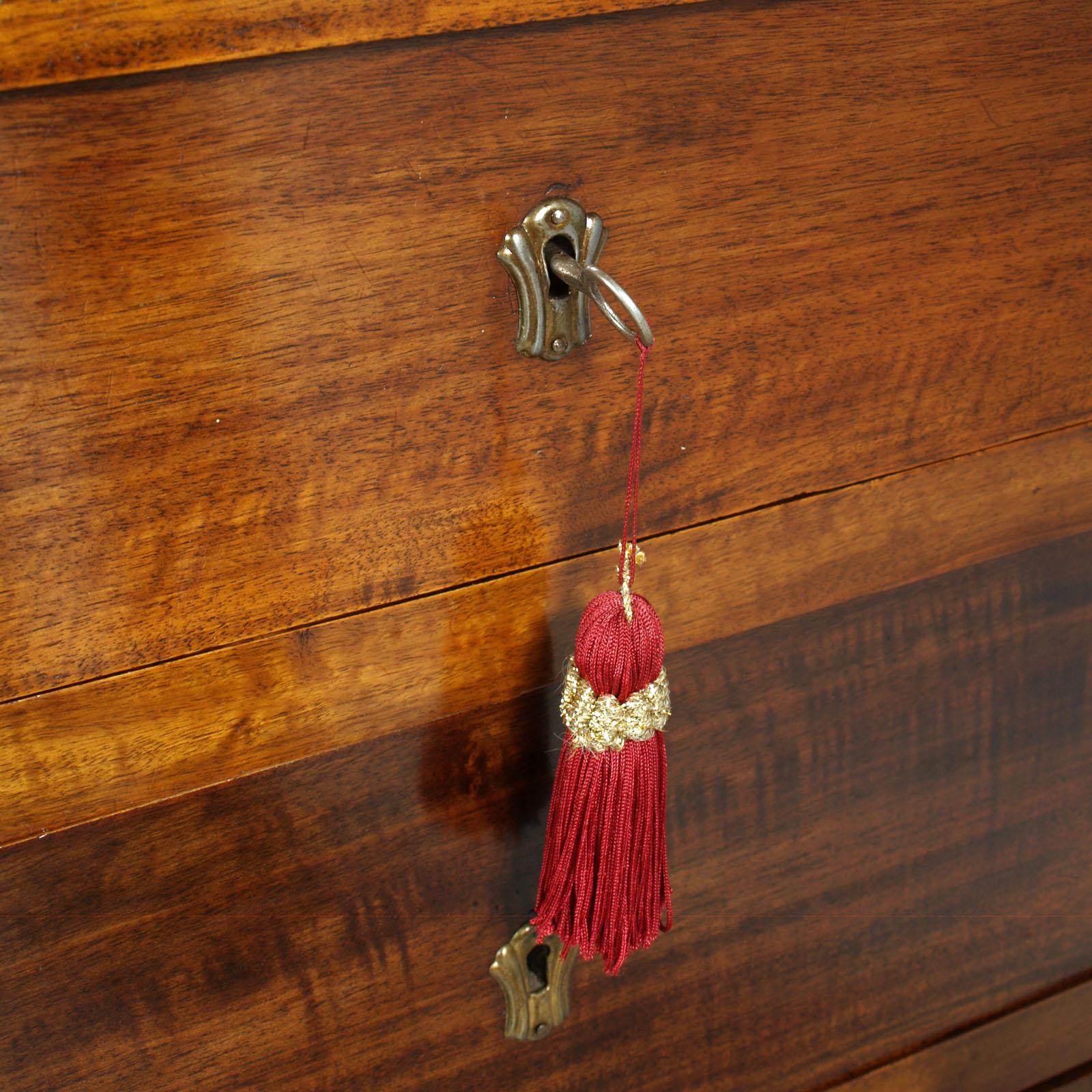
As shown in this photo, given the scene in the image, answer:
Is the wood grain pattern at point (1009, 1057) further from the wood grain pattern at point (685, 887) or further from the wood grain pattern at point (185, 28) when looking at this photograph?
the wood grain pattern at point (185, 28)

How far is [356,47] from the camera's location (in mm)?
372

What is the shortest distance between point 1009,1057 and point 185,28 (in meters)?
0.72

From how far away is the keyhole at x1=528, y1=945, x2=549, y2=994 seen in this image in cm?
57

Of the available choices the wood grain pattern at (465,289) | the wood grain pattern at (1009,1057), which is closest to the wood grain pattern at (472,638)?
the wood grain pattern at (465,289)

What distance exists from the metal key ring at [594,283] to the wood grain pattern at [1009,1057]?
19.3 inches

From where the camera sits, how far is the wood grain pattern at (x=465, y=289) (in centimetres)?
37

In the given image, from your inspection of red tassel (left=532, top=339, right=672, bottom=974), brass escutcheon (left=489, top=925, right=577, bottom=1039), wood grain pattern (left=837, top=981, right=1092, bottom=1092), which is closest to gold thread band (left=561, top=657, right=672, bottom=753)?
red tassel (left=532, top=339, right=672, bottom=974)

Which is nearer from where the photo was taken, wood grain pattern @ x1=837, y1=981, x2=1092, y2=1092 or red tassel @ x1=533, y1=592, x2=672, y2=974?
red tassel @ x1=533, y1=592, x2=672, y2=974

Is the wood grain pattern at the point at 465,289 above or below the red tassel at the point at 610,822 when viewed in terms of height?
above

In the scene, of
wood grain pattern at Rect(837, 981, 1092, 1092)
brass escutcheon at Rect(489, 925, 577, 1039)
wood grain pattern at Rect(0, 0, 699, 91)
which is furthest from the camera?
wood grain pattern at Rect(837, 981, 1092, 1092)

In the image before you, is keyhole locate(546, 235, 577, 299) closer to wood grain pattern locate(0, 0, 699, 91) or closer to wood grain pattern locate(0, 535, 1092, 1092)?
wood grain pattern locate(0, 0, 699, 91)

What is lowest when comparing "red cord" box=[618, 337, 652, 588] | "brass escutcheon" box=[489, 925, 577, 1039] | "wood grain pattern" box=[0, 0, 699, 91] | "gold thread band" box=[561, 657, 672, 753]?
"brass escutcheon" box=[489, 925, 577, 1039]

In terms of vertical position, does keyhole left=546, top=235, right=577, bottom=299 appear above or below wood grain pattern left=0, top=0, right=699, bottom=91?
below

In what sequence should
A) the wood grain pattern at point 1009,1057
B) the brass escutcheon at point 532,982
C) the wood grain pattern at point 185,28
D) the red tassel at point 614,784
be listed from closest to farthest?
the wood grain pattern at point 185,28
the red tassel at point 614,784
the brass escutcheon at point 532,982
the wood grain pattern at point 1009,1057
